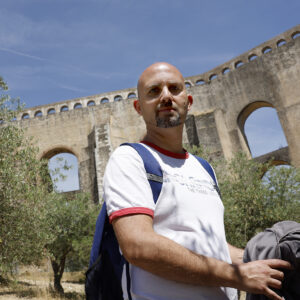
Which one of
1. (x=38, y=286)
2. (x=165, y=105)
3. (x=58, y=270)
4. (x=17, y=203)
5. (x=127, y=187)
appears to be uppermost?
(x=17, y=203)

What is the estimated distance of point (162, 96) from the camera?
4.28 feet

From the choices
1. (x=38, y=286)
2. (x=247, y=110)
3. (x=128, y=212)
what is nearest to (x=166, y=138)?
(x=128, y=212)

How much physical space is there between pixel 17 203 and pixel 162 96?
20.7ft

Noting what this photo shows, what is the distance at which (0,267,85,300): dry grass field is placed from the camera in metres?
8.25

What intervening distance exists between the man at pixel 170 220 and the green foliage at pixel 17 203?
5980 millimetres

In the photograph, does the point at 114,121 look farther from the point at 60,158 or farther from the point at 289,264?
the point at 289,264

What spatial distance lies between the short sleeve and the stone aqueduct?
49.4 feet

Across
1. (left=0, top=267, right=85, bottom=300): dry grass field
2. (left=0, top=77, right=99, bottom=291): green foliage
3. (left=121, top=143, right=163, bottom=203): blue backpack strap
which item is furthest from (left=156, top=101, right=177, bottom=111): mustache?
(left=0, top=267, right=85, bottom=300): dry grass field

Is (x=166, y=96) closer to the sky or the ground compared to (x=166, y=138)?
closer to the sky

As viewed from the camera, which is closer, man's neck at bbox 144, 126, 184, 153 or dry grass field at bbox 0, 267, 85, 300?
man's neck at bbox 144, 126, 184, 153

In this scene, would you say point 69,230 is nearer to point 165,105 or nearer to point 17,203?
point 17,203

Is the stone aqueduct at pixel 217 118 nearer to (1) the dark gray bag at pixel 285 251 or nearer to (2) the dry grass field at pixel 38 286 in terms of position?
(2) the dry grass field at pixel 38 286

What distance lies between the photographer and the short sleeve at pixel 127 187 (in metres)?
0.98

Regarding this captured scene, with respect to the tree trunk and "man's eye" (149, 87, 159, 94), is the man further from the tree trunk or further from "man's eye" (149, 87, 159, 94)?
the tree trunk
